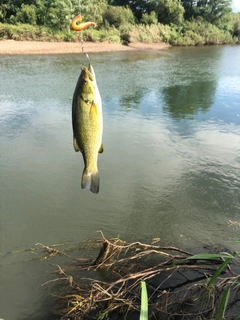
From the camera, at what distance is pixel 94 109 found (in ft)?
6.53

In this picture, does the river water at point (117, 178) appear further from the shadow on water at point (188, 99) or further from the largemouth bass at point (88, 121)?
the largemouth bass at point (88, 121)

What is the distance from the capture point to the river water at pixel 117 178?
450 centimetres

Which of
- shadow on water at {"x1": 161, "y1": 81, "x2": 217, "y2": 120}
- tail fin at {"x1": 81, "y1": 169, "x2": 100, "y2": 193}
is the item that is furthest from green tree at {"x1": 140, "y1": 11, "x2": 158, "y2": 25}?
tail fin at {"x1": 81, "y1": 169, "x2": 100, "y2": 193}

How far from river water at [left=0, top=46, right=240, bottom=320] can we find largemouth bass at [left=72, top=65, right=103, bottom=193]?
196 cm

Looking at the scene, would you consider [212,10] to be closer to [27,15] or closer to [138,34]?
[138,34]

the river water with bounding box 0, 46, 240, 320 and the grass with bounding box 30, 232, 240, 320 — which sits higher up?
the grass with bounding box 30, 232, 240, 320

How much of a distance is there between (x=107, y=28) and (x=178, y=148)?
25908 mm

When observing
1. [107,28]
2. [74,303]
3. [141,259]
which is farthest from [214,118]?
[107,28]

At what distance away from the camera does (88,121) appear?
2.05 m

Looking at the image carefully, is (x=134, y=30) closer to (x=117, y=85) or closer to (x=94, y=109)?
(x=117, y=85)

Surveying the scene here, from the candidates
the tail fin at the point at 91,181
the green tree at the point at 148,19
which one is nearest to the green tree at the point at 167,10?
the green tree at the point at 148,19

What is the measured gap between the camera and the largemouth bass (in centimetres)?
189

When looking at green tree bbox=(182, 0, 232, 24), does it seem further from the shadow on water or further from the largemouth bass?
the largemouth bass

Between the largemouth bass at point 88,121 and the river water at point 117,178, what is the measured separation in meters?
1.96
